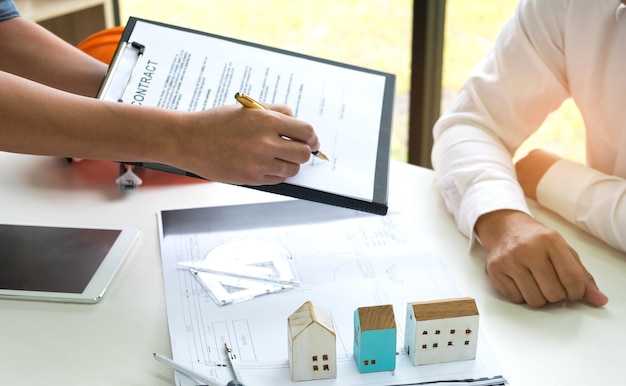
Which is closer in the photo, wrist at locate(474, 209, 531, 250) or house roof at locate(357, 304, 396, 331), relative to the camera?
house roof at locate(357, 304, 396, 331)

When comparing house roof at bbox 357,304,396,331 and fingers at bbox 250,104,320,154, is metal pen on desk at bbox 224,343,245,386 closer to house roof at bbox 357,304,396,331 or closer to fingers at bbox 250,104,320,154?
house roof at bbox 357,304,396,331

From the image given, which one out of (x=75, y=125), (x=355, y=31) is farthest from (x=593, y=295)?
(x=355, y=31)

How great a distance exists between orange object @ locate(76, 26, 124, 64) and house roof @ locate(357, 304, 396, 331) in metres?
0.86

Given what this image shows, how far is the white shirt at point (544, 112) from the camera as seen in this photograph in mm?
1108

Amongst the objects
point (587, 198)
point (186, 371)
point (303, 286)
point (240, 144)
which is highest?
point (587, 198)

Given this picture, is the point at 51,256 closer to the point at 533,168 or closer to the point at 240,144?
the point at 240,144

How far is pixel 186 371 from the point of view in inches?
30.8

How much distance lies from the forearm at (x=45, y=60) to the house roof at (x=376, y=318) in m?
0.69

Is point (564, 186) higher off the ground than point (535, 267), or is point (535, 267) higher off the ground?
point (564, 186)

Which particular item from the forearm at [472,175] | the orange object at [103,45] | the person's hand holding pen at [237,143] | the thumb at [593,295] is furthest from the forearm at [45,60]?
the thumb at [593,295]

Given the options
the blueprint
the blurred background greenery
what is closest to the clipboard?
the blueprint

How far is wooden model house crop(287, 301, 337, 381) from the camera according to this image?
76cm

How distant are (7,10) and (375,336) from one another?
2.90 ft

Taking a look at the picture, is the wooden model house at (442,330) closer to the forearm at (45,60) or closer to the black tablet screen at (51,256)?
the black tablet screen at (51,256)
